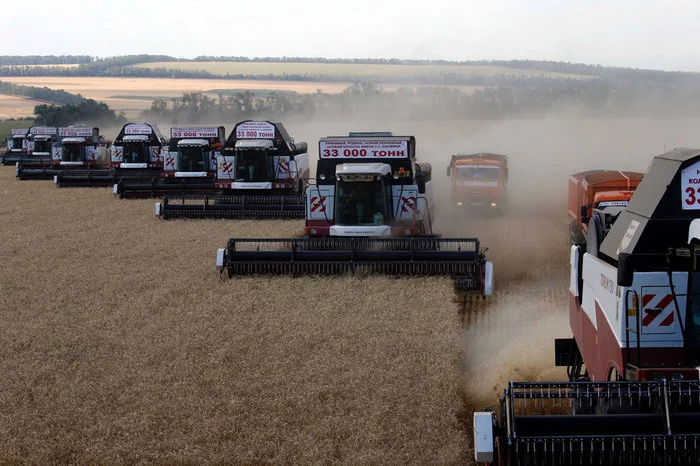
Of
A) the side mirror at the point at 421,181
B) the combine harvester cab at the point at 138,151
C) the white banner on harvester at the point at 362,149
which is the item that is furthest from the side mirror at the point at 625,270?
the combine harvester cab at the point at 138,151

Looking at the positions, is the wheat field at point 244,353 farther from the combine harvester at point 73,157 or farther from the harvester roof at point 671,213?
the combine harvester at point 73,157

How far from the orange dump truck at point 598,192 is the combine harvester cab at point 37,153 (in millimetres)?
25171

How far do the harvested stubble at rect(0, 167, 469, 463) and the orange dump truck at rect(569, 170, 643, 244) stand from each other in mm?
5323

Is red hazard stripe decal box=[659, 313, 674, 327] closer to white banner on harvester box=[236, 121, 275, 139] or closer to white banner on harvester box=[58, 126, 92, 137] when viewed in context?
white banner on harvester box=[236, 121, 275, 139]

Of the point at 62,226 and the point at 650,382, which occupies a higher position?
the point at 650,382

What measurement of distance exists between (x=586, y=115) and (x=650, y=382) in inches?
2508

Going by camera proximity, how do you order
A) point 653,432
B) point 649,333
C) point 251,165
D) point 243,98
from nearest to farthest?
point 653,432, point 649,333, point 251,165, point 243,98

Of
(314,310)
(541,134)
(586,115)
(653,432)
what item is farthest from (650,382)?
(586,115)

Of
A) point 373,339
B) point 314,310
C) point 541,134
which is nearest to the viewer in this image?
point 373,339

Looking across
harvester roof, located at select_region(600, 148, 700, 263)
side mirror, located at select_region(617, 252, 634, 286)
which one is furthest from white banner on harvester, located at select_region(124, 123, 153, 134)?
side mirror, located at select_region(617, 252, 634, 286)

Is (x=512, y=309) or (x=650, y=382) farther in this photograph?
(x=512, y=309)

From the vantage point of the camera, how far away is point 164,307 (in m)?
13.2

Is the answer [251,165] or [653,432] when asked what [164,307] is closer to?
[653,432]

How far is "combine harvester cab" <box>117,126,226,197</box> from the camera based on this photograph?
2852cm
